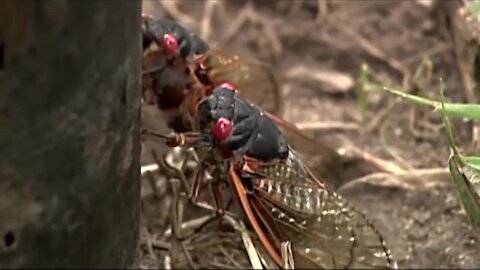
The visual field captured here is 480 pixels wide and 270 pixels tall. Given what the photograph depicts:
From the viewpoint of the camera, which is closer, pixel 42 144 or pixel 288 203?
pixel 42 144

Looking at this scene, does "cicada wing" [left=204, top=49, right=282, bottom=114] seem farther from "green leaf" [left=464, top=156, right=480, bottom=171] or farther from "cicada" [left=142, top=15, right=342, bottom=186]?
"green leaf" [left=464, top=156, right=480, bottom=171]

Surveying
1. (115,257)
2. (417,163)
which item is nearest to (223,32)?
(417,163)

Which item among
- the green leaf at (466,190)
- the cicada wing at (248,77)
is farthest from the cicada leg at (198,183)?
the green leaf at (466,190)

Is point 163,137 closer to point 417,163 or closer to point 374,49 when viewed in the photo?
point 417,163

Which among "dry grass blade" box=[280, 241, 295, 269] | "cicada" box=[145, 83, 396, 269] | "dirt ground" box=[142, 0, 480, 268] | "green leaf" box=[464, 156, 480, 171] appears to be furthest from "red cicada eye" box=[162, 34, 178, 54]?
"green leaf" box=[464, 156, 480, 171]

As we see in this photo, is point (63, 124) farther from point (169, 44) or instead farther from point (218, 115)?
point (169, 44)

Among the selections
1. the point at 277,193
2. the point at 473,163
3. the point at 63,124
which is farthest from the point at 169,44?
the point at 63,124

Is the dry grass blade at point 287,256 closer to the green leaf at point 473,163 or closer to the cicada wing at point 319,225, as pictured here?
the cicada wing at point 319,225
